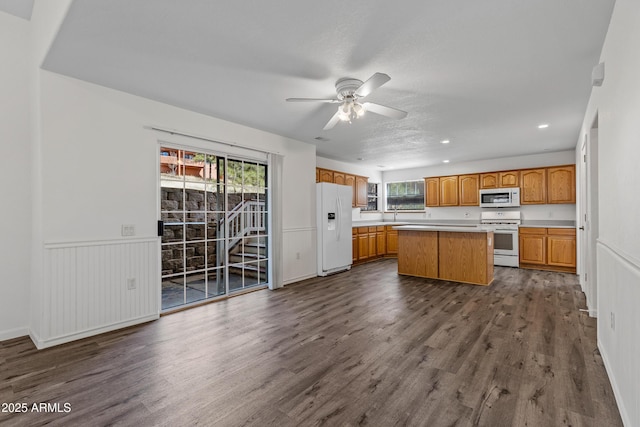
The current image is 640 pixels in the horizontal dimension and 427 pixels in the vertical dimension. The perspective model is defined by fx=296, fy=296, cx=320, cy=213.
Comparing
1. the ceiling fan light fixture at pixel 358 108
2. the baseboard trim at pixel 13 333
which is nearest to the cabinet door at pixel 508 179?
the ceiling fan light fixture at pixel 358 108

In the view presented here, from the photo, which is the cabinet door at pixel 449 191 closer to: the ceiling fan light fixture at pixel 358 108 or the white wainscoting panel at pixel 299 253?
the white wainscoting panel at pixel 299 253

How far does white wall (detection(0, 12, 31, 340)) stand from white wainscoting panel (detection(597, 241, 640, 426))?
4769 mm

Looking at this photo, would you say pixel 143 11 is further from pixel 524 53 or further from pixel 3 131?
pixel 524 53

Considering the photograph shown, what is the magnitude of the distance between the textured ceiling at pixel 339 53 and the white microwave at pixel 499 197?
2.55 metres

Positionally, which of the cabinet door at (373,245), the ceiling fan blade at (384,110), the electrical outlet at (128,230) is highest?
the ceiling fan blade at (384,110)

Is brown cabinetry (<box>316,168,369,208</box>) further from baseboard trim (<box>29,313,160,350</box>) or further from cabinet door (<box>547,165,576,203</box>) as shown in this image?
baseboard trim (<box>29,313,160,350</box>)

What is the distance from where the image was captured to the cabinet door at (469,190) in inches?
278

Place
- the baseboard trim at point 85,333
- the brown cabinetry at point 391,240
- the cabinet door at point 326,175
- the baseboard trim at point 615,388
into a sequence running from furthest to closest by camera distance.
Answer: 1. the brown cabinetry at point 391,240
2. the cabinet door at point 326,175
3. the baseboard trim at point 85,333
4. the baseboard trim at point 615,388

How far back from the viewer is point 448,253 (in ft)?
16.8

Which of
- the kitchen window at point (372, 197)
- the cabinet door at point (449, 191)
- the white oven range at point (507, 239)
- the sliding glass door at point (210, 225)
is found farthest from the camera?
the kitchen window at point (372, 197)

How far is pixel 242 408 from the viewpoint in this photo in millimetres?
1860

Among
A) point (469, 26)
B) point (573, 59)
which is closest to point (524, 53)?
point (573, 59)

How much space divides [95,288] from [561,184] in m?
7.97

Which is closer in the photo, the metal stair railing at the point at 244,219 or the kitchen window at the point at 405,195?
the metal stair railing at the point at 244,219
